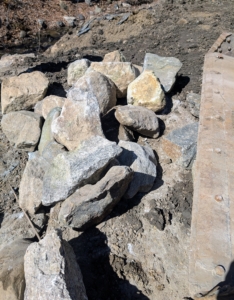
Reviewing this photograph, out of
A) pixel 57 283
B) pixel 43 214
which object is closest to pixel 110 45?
pixel 43 214

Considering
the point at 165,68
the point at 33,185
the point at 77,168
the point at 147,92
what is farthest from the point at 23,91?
the point at 165,68

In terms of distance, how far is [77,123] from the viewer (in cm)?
373

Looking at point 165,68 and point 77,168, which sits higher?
point 77,168

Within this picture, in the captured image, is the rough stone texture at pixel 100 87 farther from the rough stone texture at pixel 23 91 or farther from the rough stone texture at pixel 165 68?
the rough stone texture at pixel 165 68

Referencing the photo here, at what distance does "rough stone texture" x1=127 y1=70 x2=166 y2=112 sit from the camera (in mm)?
4438

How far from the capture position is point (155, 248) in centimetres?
305

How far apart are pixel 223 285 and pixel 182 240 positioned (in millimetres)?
1329

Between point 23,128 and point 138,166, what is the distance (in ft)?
5.69

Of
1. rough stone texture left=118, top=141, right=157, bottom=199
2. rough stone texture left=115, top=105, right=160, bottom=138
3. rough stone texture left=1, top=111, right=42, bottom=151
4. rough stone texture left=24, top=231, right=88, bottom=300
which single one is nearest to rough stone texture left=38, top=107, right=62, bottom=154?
rough stone texture left=1, top=111, right=42, bottom=151

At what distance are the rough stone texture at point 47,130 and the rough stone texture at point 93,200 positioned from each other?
3.74 feet

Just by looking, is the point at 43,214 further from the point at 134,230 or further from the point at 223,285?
the point at 223,285

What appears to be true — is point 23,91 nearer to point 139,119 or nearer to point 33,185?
point 33,185

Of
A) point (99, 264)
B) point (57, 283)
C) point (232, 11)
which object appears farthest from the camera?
point (232, 11)

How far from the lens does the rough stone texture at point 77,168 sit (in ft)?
10.0
